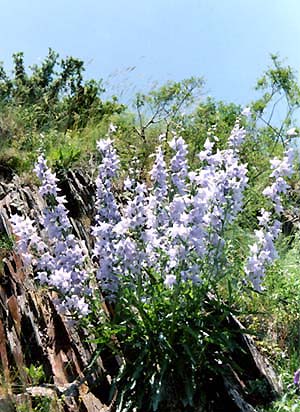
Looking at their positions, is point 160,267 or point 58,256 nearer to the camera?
point 58,256

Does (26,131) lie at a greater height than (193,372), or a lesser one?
greater

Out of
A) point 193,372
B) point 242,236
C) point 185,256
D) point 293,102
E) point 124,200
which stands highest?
point 293,102

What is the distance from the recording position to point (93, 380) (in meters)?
3.75

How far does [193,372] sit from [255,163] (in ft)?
13.7

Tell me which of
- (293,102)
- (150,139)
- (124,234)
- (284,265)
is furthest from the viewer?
(293,102)

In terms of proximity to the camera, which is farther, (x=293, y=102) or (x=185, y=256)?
(x=293, y=102)

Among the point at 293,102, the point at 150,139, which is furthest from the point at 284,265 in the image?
the point at 293,102

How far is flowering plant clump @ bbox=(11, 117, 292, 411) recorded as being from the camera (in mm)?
3385

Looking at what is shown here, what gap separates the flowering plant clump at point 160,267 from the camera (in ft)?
11.1

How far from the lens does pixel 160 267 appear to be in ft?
12.0

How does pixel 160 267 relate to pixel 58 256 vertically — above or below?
below

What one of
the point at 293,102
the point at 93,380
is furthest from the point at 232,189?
the point at 293,102

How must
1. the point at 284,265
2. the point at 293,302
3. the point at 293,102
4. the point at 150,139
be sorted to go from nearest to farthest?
the point at 293,302 → the point at 284,265 → the point at 150,139 → the point at 293,102

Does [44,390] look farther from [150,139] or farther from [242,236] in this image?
[150,139]
